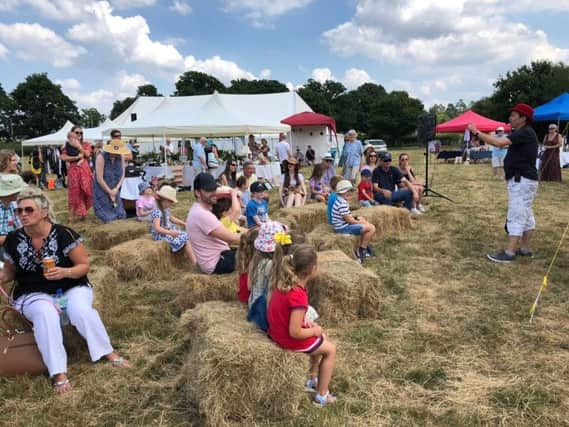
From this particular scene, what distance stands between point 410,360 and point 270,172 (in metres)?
11.7

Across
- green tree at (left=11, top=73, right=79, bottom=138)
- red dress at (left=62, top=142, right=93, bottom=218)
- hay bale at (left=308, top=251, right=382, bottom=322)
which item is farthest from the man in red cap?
green tree at (left=11, top=73, right=79, bottom=138)

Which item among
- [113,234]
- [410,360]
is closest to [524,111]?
[410,360]

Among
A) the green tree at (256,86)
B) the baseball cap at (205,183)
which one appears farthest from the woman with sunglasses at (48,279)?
the green tree at (256,86)

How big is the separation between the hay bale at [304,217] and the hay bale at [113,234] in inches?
85.9

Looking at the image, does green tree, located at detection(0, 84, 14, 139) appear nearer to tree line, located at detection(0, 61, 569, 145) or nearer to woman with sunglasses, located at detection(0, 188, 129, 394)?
tree line, located at detection(0, 61, 569, 145)

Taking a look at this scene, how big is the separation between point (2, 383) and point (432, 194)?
32.4ft

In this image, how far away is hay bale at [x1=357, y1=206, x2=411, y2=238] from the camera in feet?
21.2

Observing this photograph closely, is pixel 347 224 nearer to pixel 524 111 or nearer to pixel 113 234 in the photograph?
pixel 524 111

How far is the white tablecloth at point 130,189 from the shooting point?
311 inches

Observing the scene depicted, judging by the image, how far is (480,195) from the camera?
33.9 feet

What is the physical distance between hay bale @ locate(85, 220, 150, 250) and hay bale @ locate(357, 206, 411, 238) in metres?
3.44

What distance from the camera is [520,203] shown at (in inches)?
200

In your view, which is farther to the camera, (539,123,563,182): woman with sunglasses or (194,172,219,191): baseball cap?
(539,123,563,182): woman with sunglasses

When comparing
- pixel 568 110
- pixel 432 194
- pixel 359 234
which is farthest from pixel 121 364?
pixel 568 110
